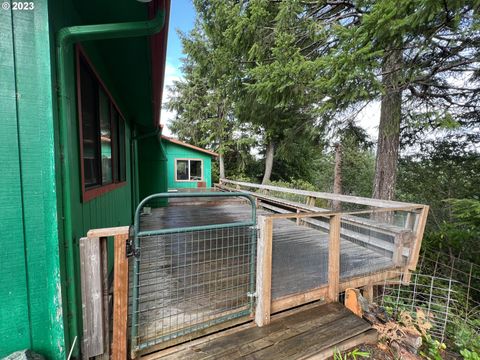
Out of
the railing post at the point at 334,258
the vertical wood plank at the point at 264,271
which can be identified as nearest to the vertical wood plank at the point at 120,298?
the vertical wood plank at the point at 264,271

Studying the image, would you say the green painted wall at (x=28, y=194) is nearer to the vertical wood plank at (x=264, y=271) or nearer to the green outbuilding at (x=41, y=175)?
the green outbuilding at (x=41, y=175)

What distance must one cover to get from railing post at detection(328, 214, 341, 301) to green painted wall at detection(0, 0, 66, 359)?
2430 millimetres

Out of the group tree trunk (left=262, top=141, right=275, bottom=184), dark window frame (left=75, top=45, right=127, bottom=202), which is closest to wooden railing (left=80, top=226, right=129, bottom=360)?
dark window frame (left=75, top=45, right=127, bottom=202)

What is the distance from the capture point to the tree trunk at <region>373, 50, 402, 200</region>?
420cm

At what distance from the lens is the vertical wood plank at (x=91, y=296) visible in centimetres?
147

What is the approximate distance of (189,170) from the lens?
1320cm

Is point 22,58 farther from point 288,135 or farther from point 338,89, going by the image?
point 288,135

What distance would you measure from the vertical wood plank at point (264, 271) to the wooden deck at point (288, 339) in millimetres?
102

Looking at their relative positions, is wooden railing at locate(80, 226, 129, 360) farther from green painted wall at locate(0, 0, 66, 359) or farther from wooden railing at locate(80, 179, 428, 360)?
green painted wall at locate(0, 0, 66, 359)

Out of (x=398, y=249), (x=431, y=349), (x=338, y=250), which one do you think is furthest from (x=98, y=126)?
(x=398, y=249)

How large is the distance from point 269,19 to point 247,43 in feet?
2.38

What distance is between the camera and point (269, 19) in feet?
17.3

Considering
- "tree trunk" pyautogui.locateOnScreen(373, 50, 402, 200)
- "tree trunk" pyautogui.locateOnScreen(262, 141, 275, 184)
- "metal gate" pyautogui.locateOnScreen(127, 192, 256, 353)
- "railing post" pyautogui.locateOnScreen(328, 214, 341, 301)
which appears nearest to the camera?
"metal gate" pyautogui.locateOnScreen(127, 192, 256, 353)

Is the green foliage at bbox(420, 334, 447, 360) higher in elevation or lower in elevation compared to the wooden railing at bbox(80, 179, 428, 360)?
lower
